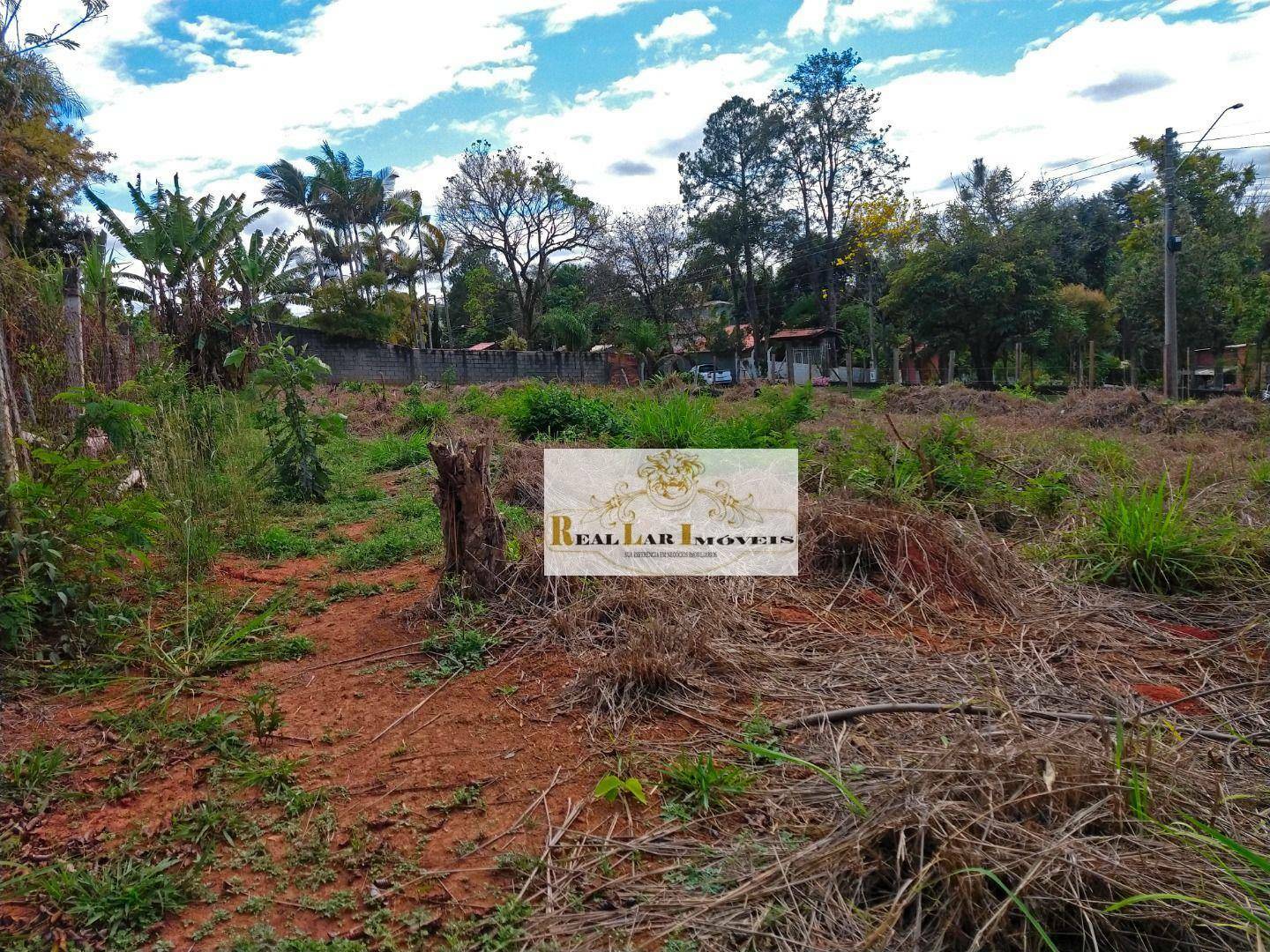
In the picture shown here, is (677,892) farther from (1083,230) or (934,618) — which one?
(1083,230)

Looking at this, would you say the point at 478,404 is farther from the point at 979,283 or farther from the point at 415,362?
the point at 979,283

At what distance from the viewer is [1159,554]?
3.53 metres

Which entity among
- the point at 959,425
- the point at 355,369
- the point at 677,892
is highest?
the point at 355,369

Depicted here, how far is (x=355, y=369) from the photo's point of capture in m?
20.3

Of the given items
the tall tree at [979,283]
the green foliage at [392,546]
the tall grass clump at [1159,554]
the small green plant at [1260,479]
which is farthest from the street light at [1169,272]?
the green foliage at [392,546]

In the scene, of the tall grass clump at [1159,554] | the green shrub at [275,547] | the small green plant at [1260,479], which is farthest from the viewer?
the small green plant at [1260,479]

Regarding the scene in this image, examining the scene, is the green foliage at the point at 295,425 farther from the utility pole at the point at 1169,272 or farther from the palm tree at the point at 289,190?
the palm tree at the point at 289,190

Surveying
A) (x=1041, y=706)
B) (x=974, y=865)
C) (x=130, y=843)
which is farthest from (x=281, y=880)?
(x=1041, y=706)

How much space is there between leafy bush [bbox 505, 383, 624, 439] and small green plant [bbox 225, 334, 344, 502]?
8.05 ft

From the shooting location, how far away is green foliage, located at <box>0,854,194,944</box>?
1570 mm

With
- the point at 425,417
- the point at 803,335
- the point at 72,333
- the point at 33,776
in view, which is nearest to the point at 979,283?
the point at 803,335

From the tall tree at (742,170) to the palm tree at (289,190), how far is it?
51.3ft

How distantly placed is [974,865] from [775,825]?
0.49 m

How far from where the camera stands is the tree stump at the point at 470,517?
3340mm
